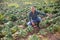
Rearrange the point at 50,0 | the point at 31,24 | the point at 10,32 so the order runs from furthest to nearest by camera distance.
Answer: the point at 50,0 < the point at 31,24 < the point at 10,32

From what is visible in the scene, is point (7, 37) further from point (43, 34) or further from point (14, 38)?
point (43, 34)

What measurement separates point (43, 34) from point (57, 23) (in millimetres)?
965

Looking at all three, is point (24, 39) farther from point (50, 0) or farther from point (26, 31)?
point (50, 0)

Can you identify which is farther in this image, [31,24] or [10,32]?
[31,24]

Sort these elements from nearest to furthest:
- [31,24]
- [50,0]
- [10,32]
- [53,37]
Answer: [53,37] < [10,32] < [31,24] < [50,0]

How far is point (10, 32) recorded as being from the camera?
9.12 metres

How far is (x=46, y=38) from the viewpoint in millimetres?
8594

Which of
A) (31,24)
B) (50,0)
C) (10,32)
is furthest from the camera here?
(50,0)

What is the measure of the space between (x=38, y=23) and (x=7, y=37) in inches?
78.1

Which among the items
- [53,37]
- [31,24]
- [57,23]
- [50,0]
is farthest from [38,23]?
[50,0]

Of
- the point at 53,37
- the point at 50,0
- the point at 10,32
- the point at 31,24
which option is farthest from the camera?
the point at 50,0

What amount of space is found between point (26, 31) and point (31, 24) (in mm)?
576

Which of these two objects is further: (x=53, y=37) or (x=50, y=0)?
(x=50, y=0)

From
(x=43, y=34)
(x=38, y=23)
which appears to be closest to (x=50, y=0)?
(x=38, y=23)
